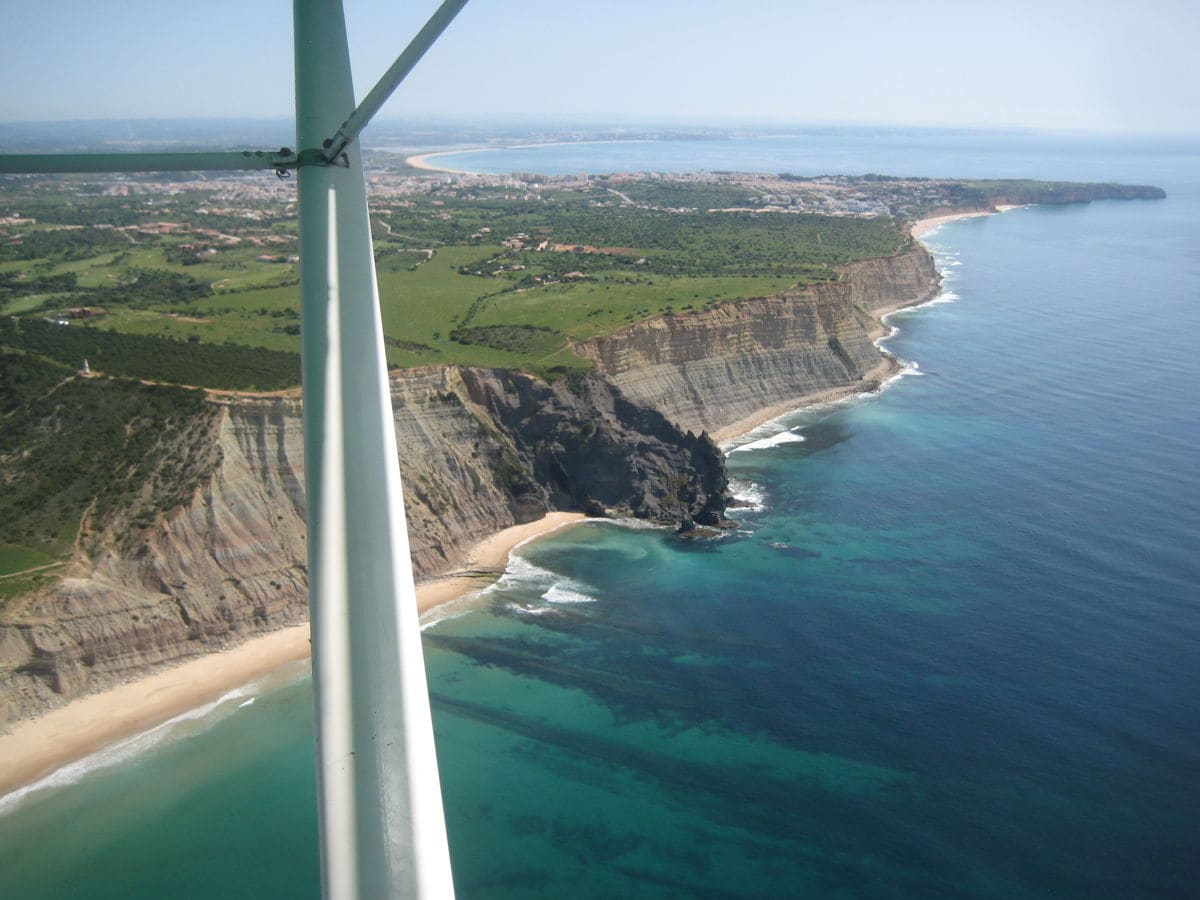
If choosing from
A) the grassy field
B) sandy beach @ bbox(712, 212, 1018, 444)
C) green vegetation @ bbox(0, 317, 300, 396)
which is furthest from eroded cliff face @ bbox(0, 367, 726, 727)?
sandy beach @ bbox(712, 212, 1018, 444)

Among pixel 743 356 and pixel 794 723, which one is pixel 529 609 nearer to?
pixel 794 723

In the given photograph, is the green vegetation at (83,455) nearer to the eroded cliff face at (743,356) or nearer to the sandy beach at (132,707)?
Answer: the sandy beach at (132,707)

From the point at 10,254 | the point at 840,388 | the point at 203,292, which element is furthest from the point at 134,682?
the point at 10,254

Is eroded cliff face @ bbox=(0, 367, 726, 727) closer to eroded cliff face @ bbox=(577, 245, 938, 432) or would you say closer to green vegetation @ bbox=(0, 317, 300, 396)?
green vegetation @ bbox=(0, 317, 300, 396)

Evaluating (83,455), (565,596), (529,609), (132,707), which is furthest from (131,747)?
(565,596)

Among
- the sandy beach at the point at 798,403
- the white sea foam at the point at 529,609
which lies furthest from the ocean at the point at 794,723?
the sandy beach at the point at 798,403

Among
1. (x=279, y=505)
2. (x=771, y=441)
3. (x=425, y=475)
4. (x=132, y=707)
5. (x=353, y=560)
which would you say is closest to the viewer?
(x=353, y=560)

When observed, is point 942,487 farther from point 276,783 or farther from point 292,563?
point 276,783
